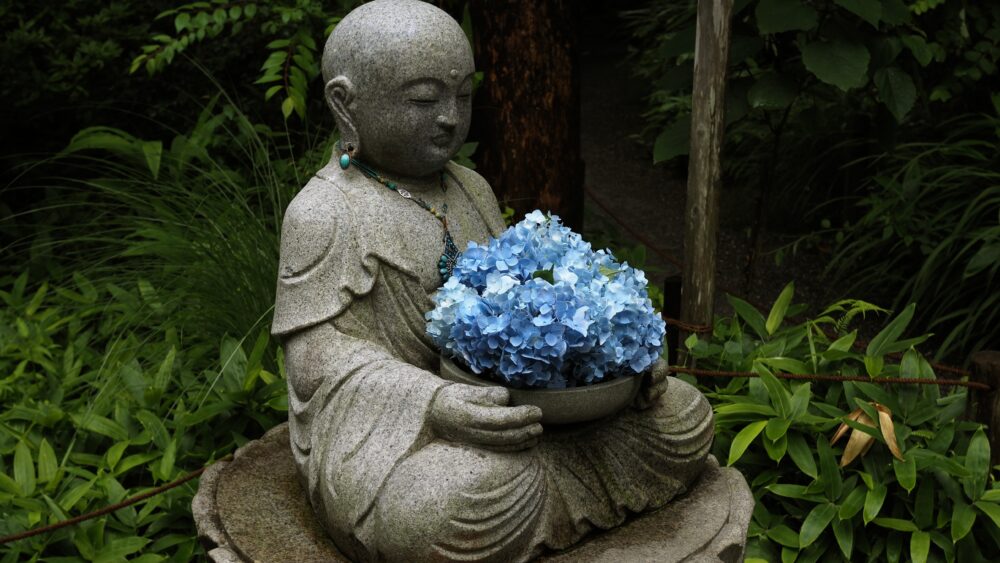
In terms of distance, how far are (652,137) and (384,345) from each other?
6.12 m

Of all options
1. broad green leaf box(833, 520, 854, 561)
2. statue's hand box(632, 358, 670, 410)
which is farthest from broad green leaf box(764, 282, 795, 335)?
statue's hand box(632, 358, 670, 410)

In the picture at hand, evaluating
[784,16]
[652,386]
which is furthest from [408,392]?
[784,16]

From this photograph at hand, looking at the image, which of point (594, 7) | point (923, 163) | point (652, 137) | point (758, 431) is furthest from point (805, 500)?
point (594, 7)

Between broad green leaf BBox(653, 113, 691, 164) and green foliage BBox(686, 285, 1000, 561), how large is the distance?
2.84 feet

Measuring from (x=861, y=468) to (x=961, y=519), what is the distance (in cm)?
36

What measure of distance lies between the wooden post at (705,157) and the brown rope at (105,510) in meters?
1.88

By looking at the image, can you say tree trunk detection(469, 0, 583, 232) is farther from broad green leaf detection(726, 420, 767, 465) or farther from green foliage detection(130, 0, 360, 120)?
broad green leaf detection(726, 420, 767, 465)

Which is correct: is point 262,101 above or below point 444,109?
below

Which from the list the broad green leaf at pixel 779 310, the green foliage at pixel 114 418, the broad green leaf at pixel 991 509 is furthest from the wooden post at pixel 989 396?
the green foliage at pixel 114 418

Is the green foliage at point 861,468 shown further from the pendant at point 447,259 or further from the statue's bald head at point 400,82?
the statue's bald head at point 400,82

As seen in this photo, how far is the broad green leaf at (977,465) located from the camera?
3467 mm

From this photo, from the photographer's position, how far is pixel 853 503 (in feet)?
11.5

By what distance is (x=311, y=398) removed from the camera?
9.25ft

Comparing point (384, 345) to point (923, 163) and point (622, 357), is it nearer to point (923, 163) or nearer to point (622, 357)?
point (622, 357)
